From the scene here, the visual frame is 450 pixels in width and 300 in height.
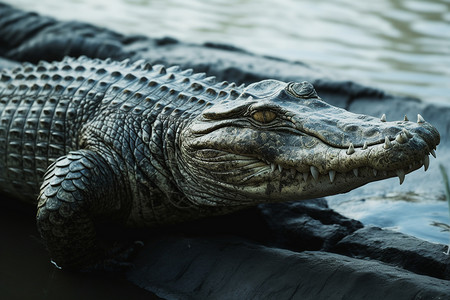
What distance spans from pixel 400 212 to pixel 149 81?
190cm

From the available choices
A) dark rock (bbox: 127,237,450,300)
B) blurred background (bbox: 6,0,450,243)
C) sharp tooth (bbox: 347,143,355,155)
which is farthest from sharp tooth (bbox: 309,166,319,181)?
blurred background (bbox: 6,0,450,243)

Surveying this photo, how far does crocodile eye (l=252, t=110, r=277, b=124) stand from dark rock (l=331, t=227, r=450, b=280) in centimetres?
90

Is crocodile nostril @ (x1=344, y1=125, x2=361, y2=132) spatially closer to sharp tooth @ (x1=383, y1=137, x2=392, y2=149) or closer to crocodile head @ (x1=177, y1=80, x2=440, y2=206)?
crocodile head @ (x1=177, y1=80, x2=440, y2=206)

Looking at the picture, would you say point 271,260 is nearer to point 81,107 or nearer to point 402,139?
point 402,139

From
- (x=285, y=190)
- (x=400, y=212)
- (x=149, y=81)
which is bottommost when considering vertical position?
(x=400, y=212)

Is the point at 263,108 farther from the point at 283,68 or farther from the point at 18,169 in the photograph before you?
the point at 283,68

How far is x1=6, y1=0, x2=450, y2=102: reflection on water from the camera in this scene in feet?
28.8

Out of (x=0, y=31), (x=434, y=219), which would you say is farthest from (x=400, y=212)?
(x=0, y=31)

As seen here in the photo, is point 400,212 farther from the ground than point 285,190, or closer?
closer

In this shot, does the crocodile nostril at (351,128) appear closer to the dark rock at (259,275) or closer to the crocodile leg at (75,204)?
the dark rock at (259,275)

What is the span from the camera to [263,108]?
3357mm

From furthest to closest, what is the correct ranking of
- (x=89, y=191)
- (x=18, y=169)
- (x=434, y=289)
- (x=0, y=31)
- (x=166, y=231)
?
(x=0, y=31), (x=18, y=169), (x=166, y=231), (x=89, y=191), (x=434, y=289)

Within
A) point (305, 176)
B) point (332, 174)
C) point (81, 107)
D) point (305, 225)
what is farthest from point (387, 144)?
point (81, 107)

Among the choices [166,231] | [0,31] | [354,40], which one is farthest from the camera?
[354,40]
